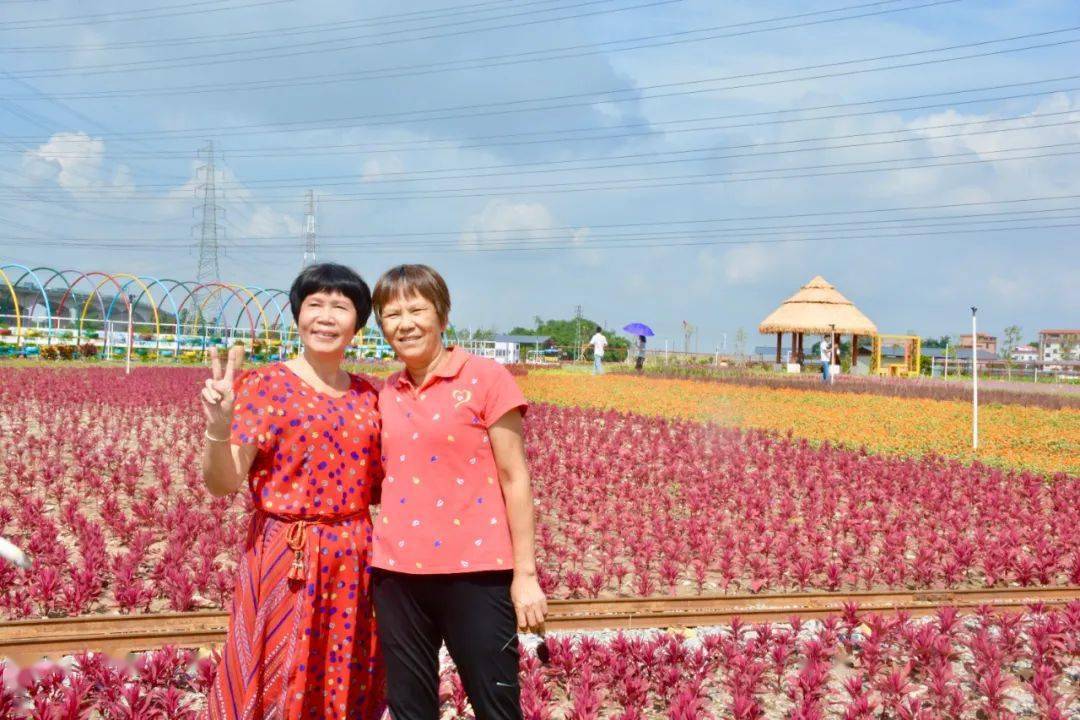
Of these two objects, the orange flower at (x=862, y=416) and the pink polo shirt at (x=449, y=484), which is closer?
the pink polo shirt at (x=449, y=484)

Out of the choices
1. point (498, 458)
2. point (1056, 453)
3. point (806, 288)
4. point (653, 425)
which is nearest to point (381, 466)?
point (498, 458)

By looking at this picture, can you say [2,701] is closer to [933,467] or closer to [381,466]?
[381,466]

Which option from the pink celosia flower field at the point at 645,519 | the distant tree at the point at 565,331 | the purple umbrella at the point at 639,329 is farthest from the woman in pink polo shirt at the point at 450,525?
the distant tree at the point at 565,331

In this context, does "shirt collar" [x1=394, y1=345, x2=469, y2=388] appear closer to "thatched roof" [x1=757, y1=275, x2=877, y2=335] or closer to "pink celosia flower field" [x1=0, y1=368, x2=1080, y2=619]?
"pink celosia flower field" [x1=0, y1=368, x2=1080, y2=619]

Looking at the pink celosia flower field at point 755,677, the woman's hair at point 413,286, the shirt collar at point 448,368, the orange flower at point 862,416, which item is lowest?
the pink celosia flower field at point 755,677

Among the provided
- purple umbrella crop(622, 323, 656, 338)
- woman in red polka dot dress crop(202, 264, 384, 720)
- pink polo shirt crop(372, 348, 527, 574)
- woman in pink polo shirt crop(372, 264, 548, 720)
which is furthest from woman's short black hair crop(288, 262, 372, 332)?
purple umbrella crop(622, 323, 656, 338)

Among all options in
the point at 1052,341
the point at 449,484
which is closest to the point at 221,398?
the point at 449,484

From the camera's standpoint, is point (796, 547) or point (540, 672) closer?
point (540, 672)

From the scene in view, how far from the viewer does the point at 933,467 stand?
10211mm

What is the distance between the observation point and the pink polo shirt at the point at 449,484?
2.49 metres

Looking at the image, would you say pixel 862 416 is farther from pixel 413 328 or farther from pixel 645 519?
pixel 413 328

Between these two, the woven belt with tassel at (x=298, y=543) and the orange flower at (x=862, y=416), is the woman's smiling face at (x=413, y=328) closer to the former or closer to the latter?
the woven belt with tassel at (x=298, y=543)

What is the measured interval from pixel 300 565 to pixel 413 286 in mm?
882

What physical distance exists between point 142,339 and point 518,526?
36619 mm
